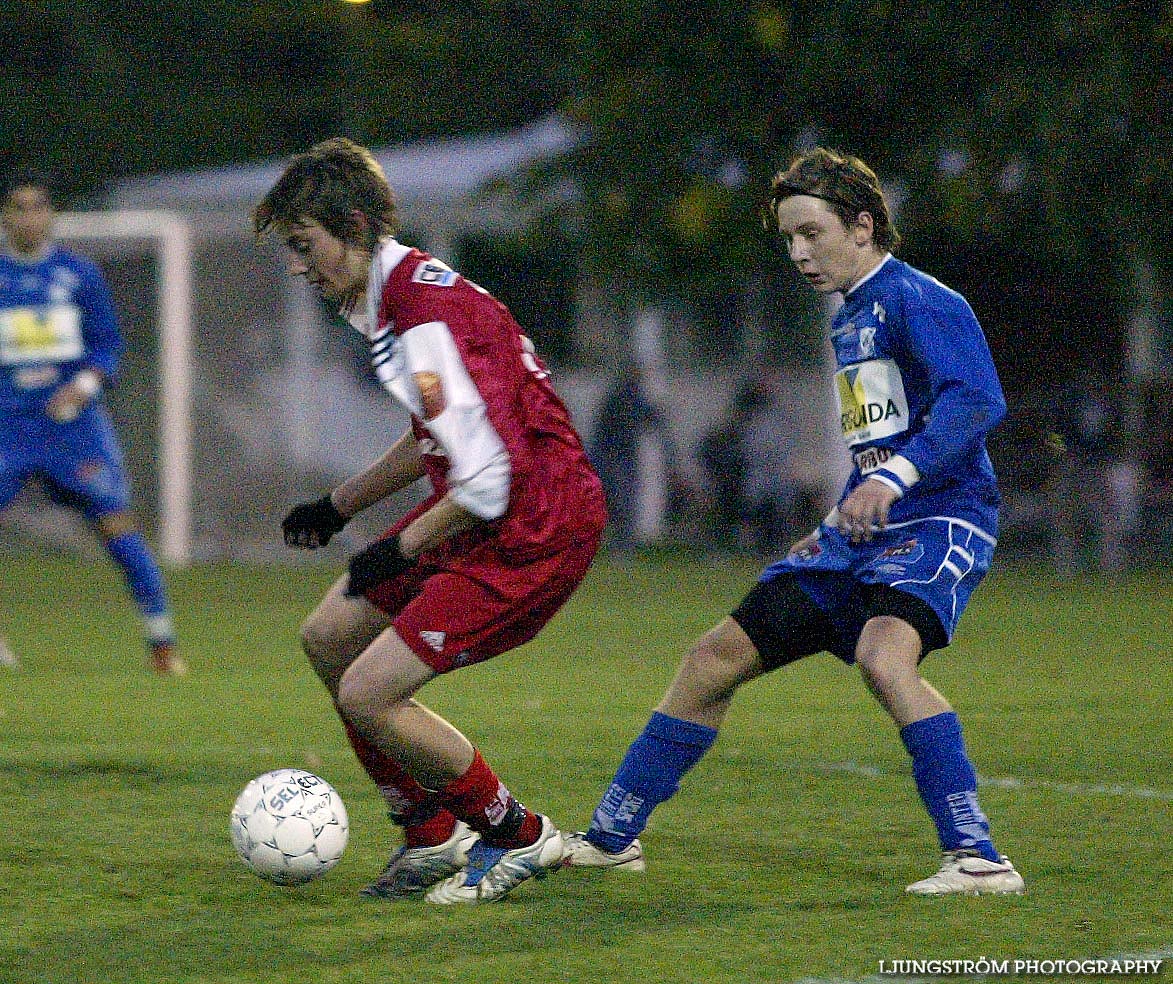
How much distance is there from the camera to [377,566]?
15.0ft

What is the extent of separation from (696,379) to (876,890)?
1536 cm

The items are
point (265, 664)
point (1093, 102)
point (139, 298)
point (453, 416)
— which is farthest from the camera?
point (139, 298)

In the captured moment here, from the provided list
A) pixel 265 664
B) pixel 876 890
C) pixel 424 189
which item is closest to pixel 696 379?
pixel 424 189

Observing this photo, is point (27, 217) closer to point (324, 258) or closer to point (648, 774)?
point (324, 258)

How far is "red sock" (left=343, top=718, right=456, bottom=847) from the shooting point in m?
5.03

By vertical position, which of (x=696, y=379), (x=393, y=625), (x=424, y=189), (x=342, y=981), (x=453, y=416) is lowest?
(x=342, y=981)

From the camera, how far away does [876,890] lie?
4984 millimetres

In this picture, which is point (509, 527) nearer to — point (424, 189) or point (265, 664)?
point (265, 664)

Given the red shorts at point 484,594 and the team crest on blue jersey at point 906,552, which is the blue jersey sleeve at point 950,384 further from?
the red shorts at point 484,594

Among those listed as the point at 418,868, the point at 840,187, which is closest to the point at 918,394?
the point at 840,187

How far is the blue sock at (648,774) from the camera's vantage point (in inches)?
205

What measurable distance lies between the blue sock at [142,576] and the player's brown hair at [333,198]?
504 centimetres

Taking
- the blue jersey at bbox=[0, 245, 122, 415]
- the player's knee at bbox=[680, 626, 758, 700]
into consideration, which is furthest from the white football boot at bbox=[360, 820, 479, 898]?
the blue jersey at bbox=[0, 245, 122, 415]

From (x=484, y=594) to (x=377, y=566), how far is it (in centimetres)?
26
